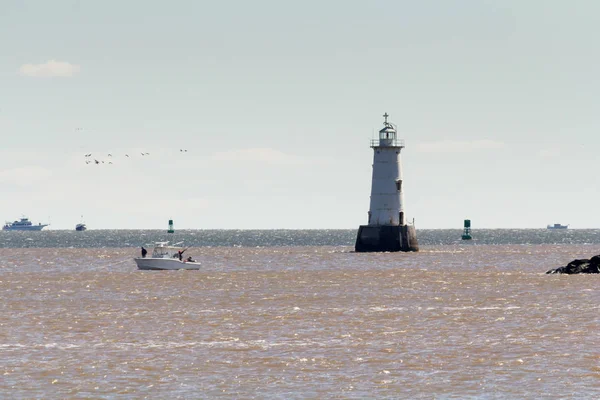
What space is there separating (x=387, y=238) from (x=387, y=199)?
3980 mm

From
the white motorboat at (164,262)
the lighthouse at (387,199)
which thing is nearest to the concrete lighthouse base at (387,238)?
the lighthouse at (387,199)

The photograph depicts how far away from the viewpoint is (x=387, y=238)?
105438 mm

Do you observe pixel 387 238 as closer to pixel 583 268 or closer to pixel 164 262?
pixel 164 262

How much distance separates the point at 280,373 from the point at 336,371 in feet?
4.90

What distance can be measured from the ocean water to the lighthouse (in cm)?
3456

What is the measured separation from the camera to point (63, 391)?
→ 26.9m

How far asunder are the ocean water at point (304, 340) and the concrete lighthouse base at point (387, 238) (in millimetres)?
35530

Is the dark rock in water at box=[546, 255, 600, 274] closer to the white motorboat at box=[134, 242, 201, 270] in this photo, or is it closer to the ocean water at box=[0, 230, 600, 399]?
the ocean water at box=[0, 230, 600, 399]

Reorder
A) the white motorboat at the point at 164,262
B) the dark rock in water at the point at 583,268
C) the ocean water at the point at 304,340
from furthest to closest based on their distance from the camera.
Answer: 1. the white motorboat at the point at 164,262
2. the dark rock in water at the point at 583,268
3. the ocean water at the point at 304,340

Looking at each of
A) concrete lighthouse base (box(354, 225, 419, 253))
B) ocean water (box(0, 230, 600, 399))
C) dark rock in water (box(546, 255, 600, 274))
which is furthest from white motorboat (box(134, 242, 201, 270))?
dark rock in water (box(546, 255, 600, 274))

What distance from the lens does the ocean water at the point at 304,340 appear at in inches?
1074

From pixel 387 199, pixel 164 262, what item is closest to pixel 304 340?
pixel 164 262

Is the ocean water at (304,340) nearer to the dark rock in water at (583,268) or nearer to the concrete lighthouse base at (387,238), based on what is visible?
the dark rock in water at (583,268)

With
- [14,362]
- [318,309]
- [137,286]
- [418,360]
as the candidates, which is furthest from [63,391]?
[137,286]
